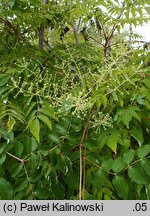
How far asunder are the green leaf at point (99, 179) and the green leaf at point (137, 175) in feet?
0.35

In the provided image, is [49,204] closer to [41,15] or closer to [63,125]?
[63,125]

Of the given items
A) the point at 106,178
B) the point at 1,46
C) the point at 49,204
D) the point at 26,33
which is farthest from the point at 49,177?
the point at 26,33

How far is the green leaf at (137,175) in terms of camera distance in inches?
54.5

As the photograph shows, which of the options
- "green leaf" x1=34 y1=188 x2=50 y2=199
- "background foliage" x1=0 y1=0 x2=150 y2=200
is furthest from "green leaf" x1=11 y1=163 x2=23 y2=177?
"green leaf" x1=34 y1=188 x2=50 y2=199

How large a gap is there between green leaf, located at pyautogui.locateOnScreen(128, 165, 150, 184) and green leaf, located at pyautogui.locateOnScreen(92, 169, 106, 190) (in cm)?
11

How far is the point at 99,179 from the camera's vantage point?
1.43m

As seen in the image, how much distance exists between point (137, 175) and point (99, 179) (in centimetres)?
15

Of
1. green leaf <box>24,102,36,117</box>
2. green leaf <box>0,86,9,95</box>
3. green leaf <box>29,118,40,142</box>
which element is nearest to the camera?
green leaf <box>29,118,40,142</box>

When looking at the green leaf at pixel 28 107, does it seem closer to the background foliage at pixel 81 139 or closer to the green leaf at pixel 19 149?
the background foliage at pixel 81 139

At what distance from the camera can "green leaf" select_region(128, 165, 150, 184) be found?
138 cm

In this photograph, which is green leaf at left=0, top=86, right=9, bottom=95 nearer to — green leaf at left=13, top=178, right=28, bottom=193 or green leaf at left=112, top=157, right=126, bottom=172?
green leaf at left=13, top=178, right=28, bottom=193

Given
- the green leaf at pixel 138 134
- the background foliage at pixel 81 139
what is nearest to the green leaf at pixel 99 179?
the background foliage at pixel 81 139

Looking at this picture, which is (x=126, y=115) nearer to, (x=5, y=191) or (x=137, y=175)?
(x=137, y=175)

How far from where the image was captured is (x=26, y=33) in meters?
2.40
